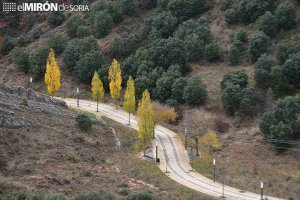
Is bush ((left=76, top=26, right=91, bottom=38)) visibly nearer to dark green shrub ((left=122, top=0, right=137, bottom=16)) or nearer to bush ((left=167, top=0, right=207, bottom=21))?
dark green shrub ((left=122, top=0, right=137, bottom=16))

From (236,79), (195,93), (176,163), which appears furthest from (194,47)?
(176,163)

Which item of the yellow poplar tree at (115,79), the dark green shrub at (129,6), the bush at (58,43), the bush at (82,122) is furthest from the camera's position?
the dark green shrub at (129,6)

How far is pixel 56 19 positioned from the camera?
14750 cm

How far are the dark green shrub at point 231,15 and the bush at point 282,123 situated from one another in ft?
127

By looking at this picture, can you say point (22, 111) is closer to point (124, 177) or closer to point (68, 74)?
point (124, 177)

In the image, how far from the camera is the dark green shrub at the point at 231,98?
95312 millimetres

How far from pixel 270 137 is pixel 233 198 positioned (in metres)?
16.8

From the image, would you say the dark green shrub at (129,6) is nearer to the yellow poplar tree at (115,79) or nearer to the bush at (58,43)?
the bush at (58,43)

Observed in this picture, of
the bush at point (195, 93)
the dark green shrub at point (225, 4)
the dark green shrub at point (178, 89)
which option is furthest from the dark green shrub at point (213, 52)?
the dark green shrub at point (225, 4)

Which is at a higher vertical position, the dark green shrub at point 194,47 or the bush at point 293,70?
the dark green shrub at point 194,47

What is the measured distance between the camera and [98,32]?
438 feet

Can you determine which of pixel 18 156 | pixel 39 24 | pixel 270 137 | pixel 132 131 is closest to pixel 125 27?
pixel 39 24

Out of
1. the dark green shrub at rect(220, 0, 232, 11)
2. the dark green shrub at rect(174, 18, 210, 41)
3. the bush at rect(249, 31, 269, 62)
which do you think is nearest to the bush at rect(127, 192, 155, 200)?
the bush at rect(249, 31, 269, 62)

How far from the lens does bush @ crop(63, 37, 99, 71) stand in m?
123
